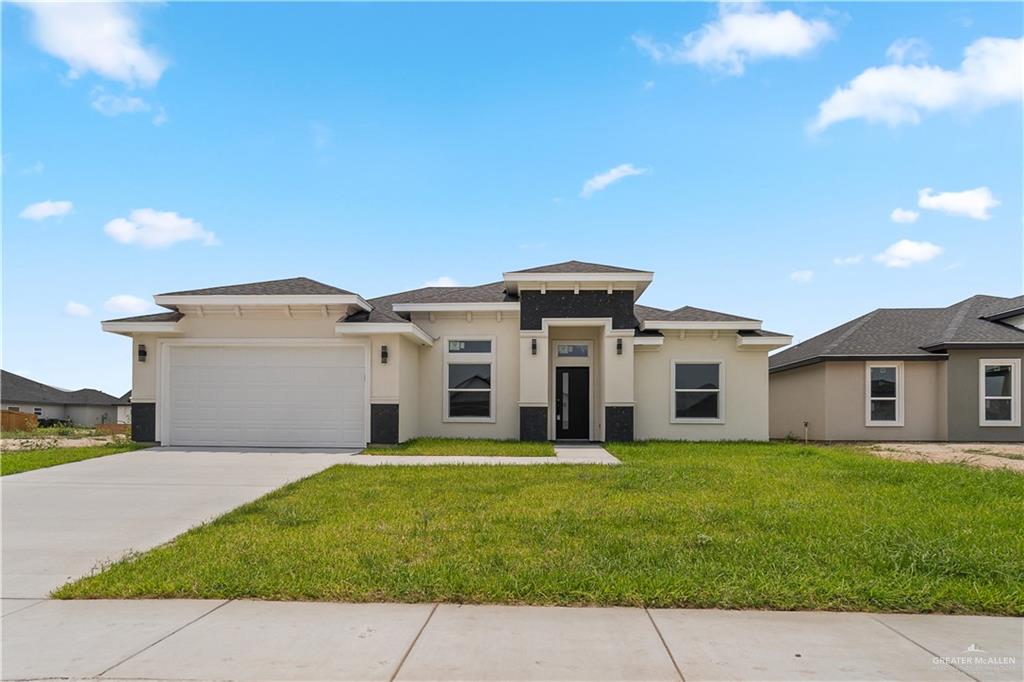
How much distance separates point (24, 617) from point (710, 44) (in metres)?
13.1

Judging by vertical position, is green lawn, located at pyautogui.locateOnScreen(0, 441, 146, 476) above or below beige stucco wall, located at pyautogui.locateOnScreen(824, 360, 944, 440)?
below

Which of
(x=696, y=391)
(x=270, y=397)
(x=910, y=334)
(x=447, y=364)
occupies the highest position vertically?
A: (x=910, y=334)

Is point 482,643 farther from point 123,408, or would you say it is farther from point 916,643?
point 123,408

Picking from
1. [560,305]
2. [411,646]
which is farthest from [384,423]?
[411,646]

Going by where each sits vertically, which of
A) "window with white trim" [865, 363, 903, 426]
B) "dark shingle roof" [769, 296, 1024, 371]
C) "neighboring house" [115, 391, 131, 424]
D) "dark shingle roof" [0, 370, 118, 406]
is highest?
"dark shingle roof" [769, 296, 1024, 371]

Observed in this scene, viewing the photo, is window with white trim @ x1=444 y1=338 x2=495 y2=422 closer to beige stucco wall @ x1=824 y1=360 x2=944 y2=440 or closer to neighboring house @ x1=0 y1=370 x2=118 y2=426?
beige stucco wall @ x1=824 y1=360 x2=944 y2=440

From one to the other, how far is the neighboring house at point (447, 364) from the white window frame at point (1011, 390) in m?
6.62

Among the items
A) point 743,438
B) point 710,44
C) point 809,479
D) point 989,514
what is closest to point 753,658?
point 989,514

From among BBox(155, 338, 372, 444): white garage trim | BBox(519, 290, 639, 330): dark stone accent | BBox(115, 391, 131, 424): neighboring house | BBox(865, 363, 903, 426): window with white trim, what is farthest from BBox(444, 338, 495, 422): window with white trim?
BBox(115, 391, 131, 424): neighboring house

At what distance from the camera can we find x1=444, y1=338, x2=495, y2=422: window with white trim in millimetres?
16859

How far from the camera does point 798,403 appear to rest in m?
20.9

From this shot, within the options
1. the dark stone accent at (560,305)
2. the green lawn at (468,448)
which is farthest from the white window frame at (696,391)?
the green lawn at (468,448)

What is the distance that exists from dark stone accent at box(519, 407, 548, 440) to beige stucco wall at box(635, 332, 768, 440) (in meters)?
2.74

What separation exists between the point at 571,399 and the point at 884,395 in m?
9.38
